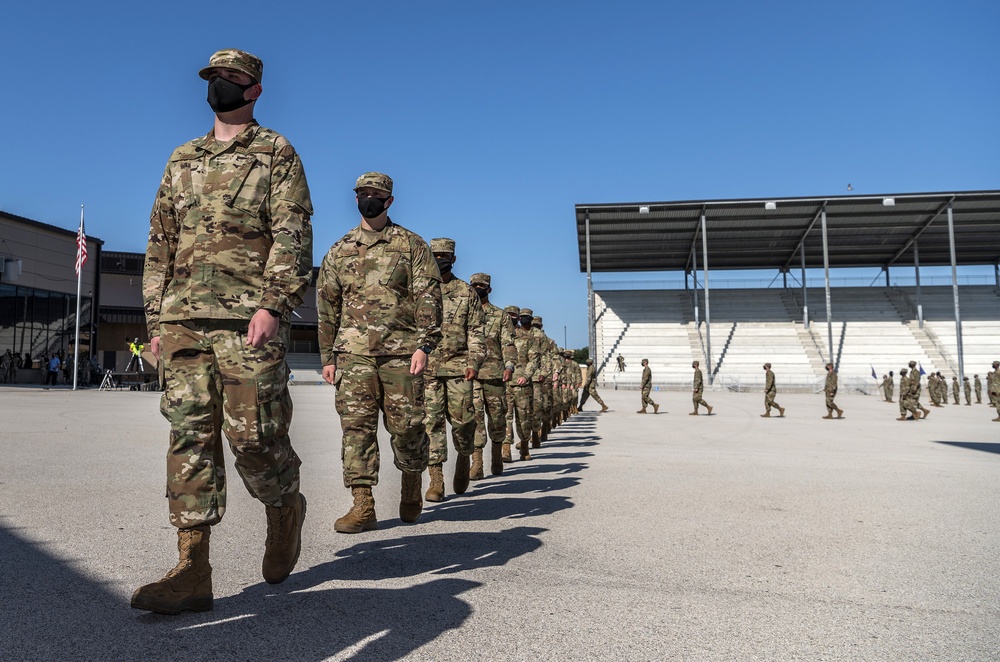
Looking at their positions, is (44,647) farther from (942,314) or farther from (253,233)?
(942,314)

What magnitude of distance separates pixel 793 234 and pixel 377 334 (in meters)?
46.4

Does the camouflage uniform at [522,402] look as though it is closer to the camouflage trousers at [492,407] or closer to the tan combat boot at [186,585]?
the camouflage trousers at [492,407]

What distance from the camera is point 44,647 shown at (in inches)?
95.3

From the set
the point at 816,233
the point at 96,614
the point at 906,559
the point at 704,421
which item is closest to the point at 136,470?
the point at 96,614

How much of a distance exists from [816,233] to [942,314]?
40.8 feet

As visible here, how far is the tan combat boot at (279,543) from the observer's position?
10.5ft

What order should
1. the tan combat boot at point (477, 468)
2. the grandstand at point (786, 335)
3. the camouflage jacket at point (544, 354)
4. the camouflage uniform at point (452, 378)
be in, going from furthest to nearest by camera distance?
1. the grandstand at point (786, 335)
2. the camouflage jacket at point (544, 354)
3. the tan combat boot at point (477, 468)
4. the camouflage uniform at point (452, 378)

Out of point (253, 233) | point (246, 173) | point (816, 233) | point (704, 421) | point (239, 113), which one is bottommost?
point (704, 421)

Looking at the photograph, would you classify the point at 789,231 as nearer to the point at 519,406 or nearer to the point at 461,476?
the point at 519,406

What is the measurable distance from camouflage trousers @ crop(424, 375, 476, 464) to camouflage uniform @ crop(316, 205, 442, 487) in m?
1.29

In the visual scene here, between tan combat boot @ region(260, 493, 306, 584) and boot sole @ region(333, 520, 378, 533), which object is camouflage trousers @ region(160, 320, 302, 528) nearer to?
tan combat boot @ region(260, 493, 306, 584)

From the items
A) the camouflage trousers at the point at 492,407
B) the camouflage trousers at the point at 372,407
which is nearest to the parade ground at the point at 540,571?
the camouflage trousers at the point at 372,407

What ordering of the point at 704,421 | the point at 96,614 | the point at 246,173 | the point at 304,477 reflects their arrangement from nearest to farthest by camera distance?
the point at 96,614
the point at 246,173
the point at 304,477
the point at 704,421

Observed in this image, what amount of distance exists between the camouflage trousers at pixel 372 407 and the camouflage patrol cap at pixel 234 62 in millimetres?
1931
